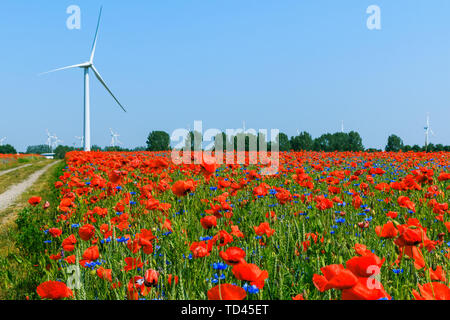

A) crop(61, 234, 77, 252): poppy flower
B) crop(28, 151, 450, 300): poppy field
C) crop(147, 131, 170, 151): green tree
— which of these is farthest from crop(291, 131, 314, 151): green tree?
crop(61, 234, 77, 252): poppy flower

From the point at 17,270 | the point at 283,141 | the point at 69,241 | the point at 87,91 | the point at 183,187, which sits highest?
the point at 87,91

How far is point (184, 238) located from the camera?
3.09m

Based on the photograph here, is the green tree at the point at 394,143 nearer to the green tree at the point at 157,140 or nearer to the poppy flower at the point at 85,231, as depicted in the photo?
the green tree at the point at 157,140

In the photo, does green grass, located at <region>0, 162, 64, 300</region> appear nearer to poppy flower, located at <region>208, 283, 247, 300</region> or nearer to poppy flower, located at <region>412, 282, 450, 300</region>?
poppy flower, located at <region>208, 283, 247, 300</region>

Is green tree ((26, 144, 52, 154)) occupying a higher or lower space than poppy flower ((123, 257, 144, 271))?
higher

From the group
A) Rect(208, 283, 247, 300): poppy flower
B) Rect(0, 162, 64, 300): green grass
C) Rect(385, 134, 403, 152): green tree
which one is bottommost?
Rect(0, 162, 64, 300): green grass

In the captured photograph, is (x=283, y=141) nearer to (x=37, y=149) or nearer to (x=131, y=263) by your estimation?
(x=131, y=263)

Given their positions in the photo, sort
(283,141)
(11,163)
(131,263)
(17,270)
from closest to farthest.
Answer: (131,263), (17,270), (11,163), (283,141)

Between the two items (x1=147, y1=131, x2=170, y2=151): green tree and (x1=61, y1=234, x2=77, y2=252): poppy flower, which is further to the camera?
(x1=147, y1=131, x2=170, y2=151): green tree

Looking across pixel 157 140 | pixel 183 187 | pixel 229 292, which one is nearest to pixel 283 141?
pixel 157 140

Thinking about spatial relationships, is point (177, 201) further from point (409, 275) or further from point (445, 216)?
point (445, 216)

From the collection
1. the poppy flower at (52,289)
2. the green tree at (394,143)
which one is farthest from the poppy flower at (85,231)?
the green tree at (394,143)

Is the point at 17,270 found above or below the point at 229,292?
below
